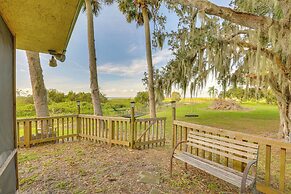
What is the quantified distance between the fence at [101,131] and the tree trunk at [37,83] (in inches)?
19.8

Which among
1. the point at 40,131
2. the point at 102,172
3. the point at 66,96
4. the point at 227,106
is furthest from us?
the point at 227,106

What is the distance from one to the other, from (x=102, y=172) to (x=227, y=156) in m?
2.18

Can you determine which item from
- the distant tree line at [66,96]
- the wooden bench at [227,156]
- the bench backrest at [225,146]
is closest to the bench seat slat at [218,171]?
the wooden bench at [227,156]

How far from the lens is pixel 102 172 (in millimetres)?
3154

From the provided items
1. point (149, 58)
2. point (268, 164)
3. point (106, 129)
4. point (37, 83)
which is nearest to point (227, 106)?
point (149, 58)

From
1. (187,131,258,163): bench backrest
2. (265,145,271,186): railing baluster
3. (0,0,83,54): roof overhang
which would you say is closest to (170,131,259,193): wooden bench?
(187,131,258,163): bench backrest

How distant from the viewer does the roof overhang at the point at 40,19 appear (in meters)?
1.45

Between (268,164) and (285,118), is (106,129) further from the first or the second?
(285,118)

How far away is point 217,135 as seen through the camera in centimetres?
280

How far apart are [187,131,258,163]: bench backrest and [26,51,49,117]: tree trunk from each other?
4.71 metres

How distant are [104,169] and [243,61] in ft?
17.5

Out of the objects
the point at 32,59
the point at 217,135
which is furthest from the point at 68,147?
the point at 217,135

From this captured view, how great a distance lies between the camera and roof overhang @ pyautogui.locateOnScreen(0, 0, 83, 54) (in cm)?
145

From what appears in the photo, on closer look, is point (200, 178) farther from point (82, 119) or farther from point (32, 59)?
point (32, 59)
